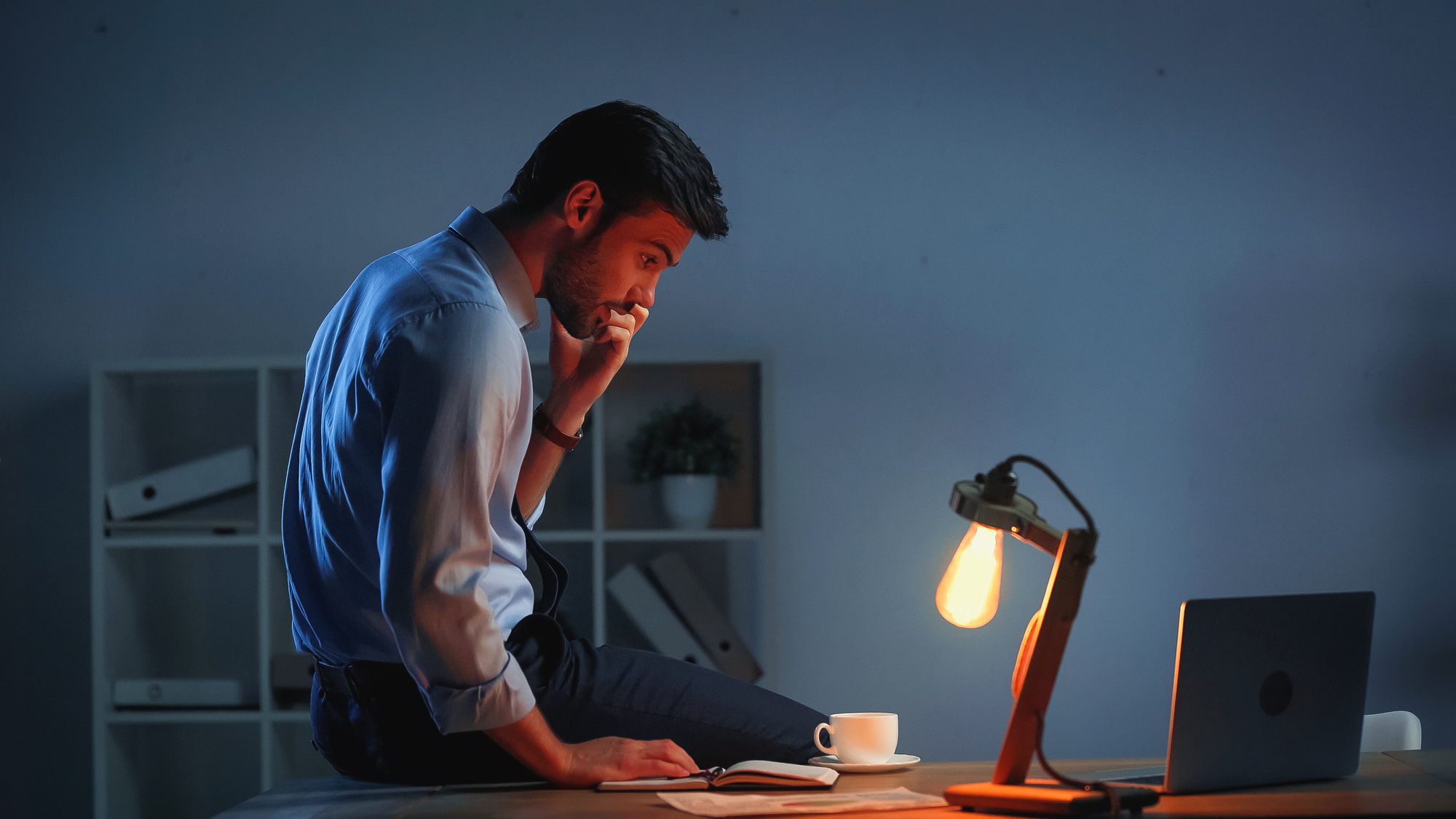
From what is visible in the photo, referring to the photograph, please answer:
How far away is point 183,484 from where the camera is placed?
3.02 metres

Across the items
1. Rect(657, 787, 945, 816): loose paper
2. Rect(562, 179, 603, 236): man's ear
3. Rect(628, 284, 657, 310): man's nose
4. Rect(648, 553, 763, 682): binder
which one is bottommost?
Rect(648, 553, 763, 682): binder

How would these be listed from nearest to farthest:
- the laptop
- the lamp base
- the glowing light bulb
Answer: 1. the lamp base
2. the laptop
3. the glowing light bulb

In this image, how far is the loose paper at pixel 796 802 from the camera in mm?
1270

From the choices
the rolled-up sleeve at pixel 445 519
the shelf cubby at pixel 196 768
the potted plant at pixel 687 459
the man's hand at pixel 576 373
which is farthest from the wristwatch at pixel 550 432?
the shelf cubby at pixel 196 768

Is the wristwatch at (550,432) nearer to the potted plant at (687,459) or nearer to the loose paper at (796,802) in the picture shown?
the loose paper at (796,802)

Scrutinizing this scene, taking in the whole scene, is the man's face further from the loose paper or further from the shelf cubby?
the shelf cubby

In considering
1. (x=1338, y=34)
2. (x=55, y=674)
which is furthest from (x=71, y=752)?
(x=1338, y=34)

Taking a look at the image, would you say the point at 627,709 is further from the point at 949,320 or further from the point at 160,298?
the point at 160,298

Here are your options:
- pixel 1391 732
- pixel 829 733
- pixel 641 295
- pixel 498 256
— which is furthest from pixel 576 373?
pixel 1391 732

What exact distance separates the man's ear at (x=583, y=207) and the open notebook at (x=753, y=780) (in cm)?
76

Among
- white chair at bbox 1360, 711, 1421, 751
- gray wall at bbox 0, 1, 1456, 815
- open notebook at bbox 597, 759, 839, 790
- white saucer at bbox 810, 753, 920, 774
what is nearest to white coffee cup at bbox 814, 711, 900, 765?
white saucer at bbox 810, 753, 920, 774

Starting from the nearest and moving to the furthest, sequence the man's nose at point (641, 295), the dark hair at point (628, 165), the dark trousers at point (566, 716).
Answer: the dark trousers at point (566, 716)
the dark hair at point (628, 165)
the man's nose at point (641, 295)

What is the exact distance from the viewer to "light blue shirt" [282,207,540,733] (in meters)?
1.37

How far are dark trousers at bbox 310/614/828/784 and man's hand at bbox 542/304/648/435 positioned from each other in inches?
18.8
